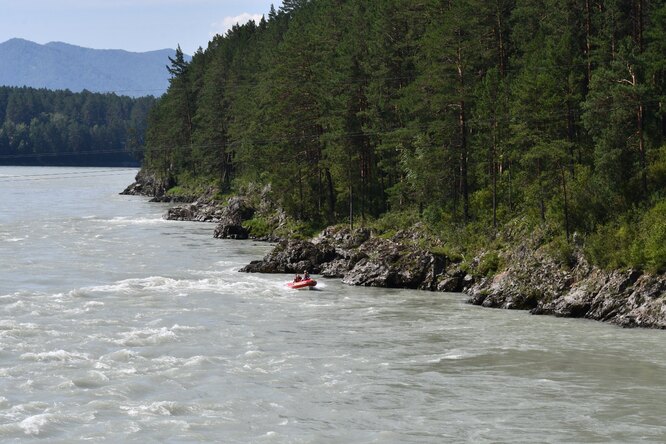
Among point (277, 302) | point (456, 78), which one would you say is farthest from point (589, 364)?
point (456, 78)

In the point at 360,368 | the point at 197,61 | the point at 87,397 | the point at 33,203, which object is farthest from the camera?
the point at 197,61

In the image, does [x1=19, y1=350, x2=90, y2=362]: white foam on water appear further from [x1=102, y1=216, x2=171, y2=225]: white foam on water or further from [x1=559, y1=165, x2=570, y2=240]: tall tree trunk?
[x1=102, y1=216, x2=171, y2=225]: white foam on water

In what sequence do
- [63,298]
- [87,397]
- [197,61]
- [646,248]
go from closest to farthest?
[87,397], [646,248], [63,298], [197,61]

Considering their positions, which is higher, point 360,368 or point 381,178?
point 381,178

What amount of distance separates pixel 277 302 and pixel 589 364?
19.1 meters

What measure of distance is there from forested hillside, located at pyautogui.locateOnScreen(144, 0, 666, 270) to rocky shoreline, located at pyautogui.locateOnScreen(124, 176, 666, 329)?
135 cm

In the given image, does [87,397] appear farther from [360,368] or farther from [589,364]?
[589,364]

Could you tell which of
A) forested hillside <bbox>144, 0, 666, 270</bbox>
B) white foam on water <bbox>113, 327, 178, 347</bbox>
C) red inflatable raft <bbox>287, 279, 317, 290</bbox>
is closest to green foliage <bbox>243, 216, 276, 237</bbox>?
forested hillside <bbox>144, 0, 666, 270</bbox>

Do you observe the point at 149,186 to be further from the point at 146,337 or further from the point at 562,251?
the point at 146,337

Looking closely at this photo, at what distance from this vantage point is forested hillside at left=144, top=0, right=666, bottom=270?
5109cm

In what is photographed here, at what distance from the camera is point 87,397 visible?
31828mm

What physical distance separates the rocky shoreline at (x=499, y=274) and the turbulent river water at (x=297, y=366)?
1467 millimetres

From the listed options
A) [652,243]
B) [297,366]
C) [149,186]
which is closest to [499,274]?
[652,243]

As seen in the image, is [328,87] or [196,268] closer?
[196,268]
